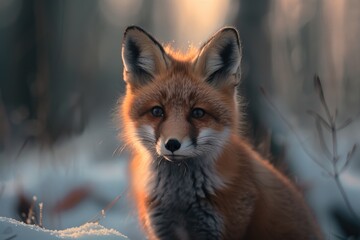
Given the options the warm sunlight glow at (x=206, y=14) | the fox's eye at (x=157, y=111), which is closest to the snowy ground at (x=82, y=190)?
the fox's eye at (x=157, y=111)

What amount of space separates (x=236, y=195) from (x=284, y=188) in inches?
17.2

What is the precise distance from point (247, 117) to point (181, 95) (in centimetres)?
311

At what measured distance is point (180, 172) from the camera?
3387 millimetres

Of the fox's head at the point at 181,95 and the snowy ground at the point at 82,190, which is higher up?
the fox's head at the point at 181,95

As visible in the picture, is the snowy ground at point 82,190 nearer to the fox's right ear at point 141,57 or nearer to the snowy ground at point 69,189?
the snowy ground at point 69,189

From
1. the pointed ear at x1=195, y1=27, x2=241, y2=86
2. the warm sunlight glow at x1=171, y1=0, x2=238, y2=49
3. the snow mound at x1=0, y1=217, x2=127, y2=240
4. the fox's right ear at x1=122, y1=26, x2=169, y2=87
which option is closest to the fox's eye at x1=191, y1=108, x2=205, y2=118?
the pointed ear at x1=195, y1=27, x2=241, y2=86

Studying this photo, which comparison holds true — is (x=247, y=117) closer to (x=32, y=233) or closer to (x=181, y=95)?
(x=181, y=95)

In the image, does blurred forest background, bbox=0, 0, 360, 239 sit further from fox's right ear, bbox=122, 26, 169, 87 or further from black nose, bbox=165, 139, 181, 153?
black nose, bbox=165, 139, 181, 153

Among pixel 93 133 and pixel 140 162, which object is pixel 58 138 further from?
pixel 93 133

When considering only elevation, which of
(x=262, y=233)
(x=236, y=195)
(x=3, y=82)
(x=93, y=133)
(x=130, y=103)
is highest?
(x=130, y=103)

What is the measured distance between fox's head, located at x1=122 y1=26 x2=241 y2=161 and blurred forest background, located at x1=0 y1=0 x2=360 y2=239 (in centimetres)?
34

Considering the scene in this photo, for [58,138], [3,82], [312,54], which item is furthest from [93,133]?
[58,138]

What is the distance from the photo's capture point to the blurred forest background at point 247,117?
14.7 ft

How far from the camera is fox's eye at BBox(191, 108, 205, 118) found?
3.20 metres
